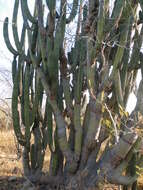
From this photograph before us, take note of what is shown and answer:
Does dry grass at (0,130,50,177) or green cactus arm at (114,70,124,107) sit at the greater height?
green cactus arm at (114,70,124,107)

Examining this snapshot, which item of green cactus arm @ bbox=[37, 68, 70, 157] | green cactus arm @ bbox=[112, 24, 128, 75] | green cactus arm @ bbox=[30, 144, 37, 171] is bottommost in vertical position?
green cactus arm @ bbox=[30, 144, 37, 171]

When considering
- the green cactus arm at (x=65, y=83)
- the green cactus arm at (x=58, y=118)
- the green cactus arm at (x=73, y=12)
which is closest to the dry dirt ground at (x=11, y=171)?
the green cactus arm at (x=58, y=118)

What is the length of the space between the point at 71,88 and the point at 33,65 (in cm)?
58

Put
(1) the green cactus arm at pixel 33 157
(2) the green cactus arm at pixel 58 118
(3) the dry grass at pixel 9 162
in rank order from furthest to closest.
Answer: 1. (3) the dry grass at pixel 9 162
2. (1) the green cactus arm at pixel 33 157
3. (2) the green cactus arm at pixel 58 118

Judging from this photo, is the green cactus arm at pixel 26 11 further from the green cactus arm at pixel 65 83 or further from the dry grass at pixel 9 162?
the dry grass at pixel 9 162

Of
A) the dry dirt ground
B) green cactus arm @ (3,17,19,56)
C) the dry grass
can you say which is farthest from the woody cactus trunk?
the dry grass

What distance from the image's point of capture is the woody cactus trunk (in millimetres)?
5125

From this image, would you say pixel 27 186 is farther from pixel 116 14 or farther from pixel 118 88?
pixel 116 14

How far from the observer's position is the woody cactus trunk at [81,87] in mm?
5125

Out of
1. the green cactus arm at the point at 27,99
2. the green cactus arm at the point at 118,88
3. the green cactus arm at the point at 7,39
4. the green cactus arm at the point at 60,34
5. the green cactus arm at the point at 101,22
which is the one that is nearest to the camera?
the green cactus arm at the point at 101,22

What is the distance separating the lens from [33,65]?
229 inches

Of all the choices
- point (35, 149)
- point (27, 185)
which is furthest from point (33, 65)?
point (27, 185)

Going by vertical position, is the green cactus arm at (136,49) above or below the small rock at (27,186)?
above

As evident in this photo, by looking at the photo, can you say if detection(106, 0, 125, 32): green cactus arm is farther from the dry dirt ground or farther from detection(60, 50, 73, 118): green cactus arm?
the dry dirt ground
